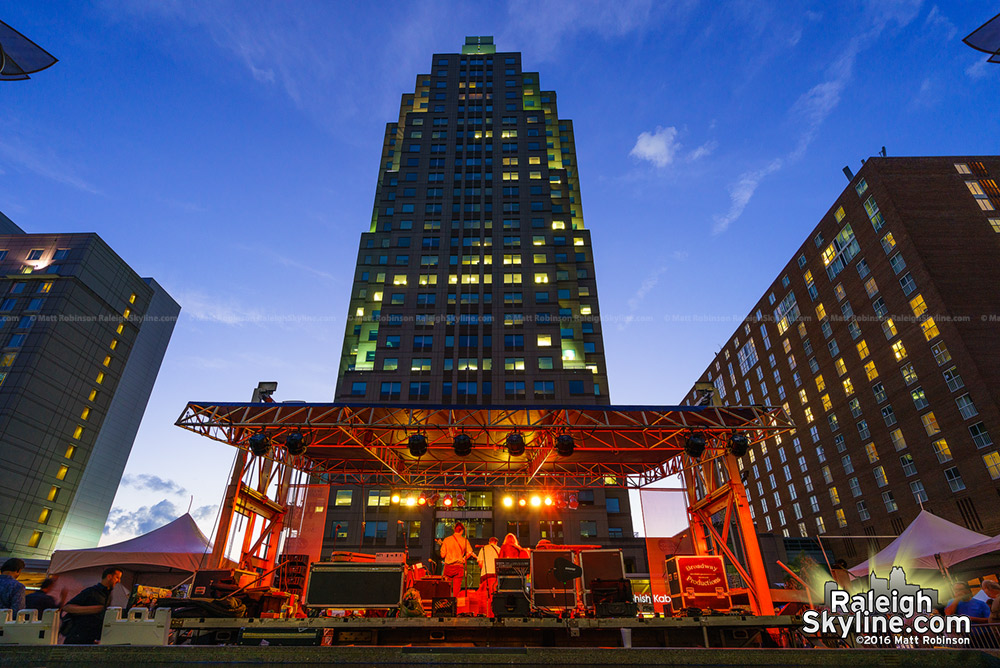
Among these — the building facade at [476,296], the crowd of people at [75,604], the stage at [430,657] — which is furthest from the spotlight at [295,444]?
the building facade at [476,296]

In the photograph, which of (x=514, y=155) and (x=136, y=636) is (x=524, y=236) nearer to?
(x=514, y=155)

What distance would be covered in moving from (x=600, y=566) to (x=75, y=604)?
9.07m

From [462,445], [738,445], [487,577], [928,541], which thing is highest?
[462,445]

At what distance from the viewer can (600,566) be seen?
10766 mm

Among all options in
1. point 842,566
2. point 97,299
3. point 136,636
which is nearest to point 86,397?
point 97,299

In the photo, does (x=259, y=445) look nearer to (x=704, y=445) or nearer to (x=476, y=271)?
(x=704, y=445)

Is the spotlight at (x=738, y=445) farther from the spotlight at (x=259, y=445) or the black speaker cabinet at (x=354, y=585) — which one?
the spotlight at (x=259, y=445)

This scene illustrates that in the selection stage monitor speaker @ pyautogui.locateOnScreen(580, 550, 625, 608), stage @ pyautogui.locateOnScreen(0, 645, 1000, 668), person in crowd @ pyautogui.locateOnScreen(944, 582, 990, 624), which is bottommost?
stage @ pyautogui.locateOnScreen(0, 645, 1000, 668)

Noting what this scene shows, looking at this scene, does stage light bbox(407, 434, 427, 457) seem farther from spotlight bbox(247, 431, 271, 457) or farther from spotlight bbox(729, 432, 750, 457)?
spotlight bbox(729, 432, 750, 457)

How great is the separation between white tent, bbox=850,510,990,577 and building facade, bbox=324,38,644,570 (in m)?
20.8

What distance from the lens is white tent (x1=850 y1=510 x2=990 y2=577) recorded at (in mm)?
16484

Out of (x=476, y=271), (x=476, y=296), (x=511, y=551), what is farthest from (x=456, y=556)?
(x=476, y=271)

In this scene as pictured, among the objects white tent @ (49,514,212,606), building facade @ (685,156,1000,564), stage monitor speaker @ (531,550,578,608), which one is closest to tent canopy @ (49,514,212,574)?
white tent @ (49,514,212,606)

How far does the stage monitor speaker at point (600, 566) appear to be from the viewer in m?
10.6
